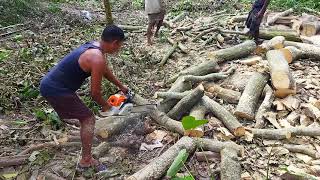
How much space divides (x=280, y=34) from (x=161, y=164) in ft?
16.0

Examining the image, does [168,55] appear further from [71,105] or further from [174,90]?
[71,105]

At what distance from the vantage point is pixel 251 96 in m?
5.53

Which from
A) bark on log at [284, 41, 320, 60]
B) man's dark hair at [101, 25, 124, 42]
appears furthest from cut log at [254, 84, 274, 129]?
man's dark hair at [101, 25, 124, 42]

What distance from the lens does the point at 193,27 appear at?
9898mm

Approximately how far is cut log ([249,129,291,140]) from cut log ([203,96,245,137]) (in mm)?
185

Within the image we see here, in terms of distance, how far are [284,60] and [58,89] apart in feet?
12.2

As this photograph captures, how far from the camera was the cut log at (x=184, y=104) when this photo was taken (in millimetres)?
5375

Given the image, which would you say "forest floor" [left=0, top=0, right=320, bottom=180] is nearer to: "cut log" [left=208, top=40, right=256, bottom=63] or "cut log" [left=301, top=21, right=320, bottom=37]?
"cut log" [left=208, top=40, right=256, bottom=63]

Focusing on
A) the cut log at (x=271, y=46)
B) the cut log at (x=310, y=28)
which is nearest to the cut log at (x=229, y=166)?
the cut log at (x=271, y=46)

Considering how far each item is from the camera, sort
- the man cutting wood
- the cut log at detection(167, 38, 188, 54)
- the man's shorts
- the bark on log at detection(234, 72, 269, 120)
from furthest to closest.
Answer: the cut log at detection(167, 38, 188, 54)
the bark on log at detection(234, 72, 269, 120)
the man's shorts
the man cutting wood

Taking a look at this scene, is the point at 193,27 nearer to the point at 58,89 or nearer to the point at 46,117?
the point at 46,117

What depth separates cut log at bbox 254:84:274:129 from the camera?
512 cm

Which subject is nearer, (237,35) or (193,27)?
(237,35)

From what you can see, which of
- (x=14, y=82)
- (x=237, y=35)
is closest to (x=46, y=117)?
(x=14, y=82)
